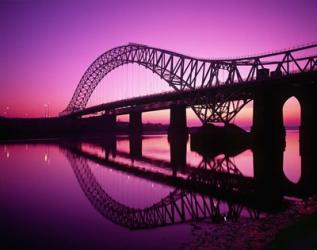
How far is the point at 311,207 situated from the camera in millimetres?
13422

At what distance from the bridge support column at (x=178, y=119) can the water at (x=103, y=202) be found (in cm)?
4051

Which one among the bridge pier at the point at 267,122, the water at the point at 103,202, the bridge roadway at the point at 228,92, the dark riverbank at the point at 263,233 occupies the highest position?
the bridge roadway at the point at 228,92

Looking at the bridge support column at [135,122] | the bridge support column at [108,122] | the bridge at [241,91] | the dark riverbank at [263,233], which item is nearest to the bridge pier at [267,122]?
the bridge at [241,91]

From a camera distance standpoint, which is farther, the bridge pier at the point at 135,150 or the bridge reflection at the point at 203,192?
the bridge pier at the point at 135,150

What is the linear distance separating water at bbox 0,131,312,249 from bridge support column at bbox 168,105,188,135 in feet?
133

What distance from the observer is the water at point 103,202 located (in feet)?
37.1

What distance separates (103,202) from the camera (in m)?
16.9

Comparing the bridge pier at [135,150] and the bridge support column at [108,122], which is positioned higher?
the bridge support column at [108,122]

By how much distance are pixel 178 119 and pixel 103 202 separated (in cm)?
5732

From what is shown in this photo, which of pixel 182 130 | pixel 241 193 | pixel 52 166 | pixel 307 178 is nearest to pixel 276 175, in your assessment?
pixel 307 178

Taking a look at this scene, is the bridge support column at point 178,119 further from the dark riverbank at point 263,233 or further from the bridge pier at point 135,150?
the dark riverbank at point 263,233

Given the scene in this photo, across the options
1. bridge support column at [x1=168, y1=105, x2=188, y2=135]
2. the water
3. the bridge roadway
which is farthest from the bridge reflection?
bridge support column at [x1=168, y1=105, x2=188, y2=135]

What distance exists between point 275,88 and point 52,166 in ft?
100

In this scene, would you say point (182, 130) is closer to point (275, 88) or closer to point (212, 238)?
point (275, 88)
